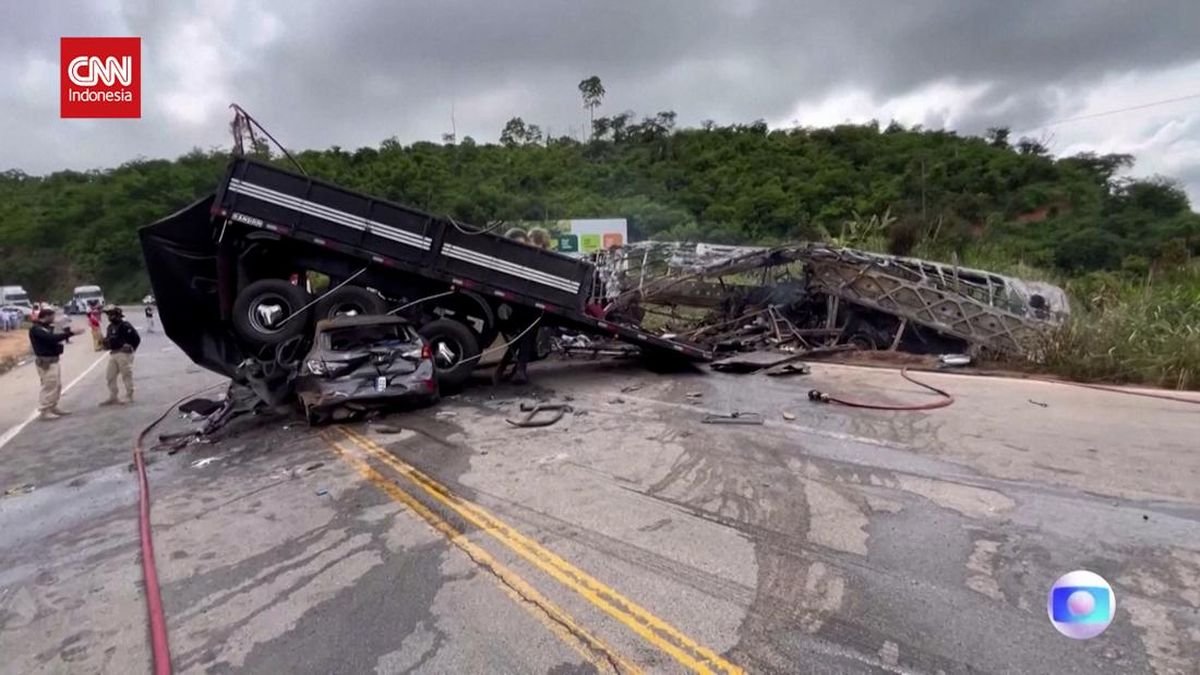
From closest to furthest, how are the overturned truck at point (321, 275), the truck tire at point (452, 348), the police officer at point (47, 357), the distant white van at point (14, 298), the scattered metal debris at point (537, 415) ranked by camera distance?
the scattered metal debris at point (537, 415) → the overturned truck at point (321, 275) → the truck tire at point (452, 348) → the police officer at point (47, 357) → the distant white van at point (14, 298)

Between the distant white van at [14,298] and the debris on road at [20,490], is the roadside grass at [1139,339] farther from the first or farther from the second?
the distant white van at [14,298]

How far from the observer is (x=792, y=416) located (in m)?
7.92

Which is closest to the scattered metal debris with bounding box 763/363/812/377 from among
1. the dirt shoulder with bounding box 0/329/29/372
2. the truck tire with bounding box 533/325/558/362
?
the truck tire with bounding box 533/325/558/362

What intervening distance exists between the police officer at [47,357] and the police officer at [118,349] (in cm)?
62

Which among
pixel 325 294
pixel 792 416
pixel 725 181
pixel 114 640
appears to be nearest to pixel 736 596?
pixel 114 640

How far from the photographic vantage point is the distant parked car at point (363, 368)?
8281 millimetres

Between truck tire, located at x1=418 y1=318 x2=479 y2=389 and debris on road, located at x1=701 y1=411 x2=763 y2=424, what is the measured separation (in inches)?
157

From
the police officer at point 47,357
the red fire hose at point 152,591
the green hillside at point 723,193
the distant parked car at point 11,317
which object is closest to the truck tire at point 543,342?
the red fire hose at point 152,591

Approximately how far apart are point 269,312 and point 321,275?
1223 mm

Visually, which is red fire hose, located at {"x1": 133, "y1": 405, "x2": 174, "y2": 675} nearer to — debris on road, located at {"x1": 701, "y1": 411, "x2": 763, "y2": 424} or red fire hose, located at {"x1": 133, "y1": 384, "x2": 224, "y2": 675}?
red fire hose, located at {"x1": 133, "y1": 384, "x2": 224, "y2": 675}

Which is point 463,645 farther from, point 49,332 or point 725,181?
point 725,181

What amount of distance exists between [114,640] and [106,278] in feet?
273

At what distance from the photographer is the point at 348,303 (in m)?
10.4

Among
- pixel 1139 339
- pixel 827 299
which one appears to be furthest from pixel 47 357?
Result: pixel 1139 339
